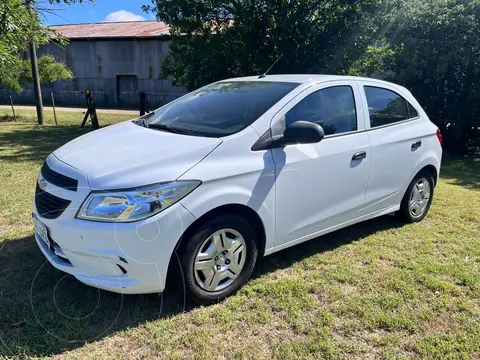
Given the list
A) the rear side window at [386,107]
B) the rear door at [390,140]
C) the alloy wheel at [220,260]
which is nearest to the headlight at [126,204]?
the alloy wheel at [220,260]

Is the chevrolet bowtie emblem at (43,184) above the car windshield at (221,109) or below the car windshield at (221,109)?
below

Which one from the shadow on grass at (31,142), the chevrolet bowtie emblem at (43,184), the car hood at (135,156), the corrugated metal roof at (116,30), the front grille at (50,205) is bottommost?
the shadow on grass at (31,142)

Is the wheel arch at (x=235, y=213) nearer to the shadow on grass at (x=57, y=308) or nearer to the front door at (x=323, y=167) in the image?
the front door at (x=323, y=167)

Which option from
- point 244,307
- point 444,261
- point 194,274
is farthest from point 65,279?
point 444,261

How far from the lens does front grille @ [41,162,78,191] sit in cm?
281

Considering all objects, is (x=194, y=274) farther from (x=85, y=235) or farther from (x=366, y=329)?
(x=366, y=329)

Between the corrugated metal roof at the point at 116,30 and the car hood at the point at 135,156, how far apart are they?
2976 cm

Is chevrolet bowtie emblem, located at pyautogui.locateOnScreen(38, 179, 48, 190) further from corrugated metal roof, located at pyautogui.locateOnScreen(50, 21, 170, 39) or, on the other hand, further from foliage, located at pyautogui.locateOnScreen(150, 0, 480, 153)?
corrugated metal roof, located at pyautogui.locateOnScreen(50, 21, 170, 39)

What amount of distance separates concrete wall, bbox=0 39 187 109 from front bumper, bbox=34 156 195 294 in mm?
A: 29128

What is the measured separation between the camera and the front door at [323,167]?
336 cm

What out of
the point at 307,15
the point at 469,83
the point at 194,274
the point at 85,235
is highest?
the point at 307,15

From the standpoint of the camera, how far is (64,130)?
45.4ft

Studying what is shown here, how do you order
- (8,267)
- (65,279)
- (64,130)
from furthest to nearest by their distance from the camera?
1. (64,130)
2. (8,267)
3. (65,279)

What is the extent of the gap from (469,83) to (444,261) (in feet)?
29.0
